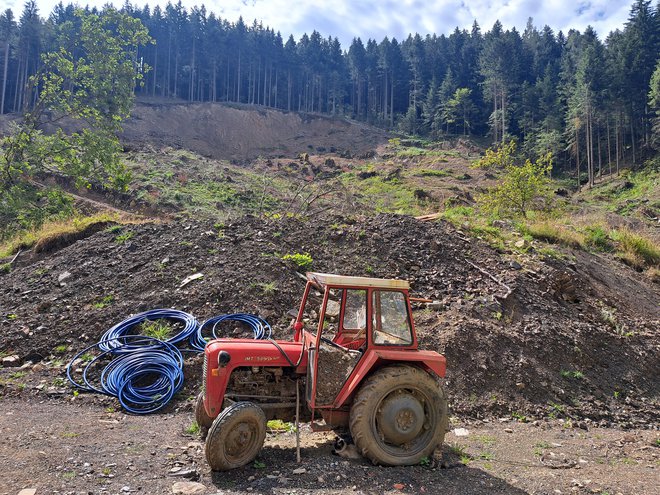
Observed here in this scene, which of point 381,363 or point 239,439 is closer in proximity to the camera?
point 239,439

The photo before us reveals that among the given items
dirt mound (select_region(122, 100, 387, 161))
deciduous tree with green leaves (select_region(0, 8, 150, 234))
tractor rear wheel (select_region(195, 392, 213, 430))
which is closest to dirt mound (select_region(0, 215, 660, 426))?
tractor rear wheel (select_region(195, 392, 213, 430))

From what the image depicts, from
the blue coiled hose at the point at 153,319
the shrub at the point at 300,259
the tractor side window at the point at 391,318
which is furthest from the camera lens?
the shrub at the point at 300,259

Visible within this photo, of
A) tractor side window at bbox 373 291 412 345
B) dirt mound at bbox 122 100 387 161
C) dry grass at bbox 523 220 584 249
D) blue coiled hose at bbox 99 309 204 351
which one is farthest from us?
dirt mound at bbox 122 100 387 161

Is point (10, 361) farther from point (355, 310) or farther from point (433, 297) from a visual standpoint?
point (433, 297)

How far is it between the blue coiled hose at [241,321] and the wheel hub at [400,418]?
366 cm

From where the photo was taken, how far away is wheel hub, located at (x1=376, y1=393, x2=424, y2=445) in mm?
4910

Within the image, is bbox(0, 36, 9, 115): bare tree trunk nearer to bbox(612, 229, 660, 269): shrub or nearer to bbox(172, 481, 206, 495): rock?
bbox(612, 229, 660, 269): shrub

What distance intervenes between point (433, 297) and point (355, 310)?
15.9ft

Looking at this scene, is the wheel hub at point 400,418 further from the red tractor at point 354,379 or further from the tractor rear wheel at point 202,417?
the tractor rear wheel at point 202,417

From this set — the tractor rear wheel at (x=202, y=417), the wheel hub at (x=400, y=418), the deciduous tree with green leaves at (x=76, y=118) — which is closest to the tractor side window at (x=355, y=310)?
the wheel hub at (x=400, y=418)

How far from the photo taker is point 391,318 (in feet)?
17.4

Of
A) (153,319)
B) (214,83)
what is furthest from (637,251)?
(214,83)

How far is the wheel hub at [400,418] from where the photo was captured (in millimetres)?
4910

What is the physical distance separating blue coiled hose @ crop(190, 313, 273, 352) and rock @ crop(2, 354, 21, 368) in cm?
287
